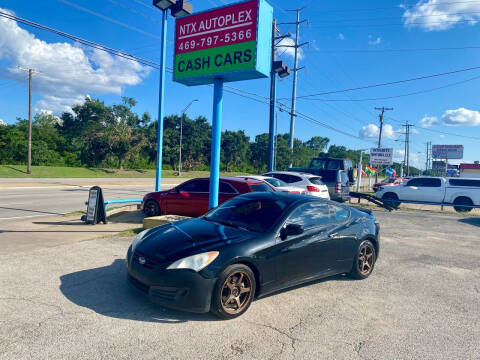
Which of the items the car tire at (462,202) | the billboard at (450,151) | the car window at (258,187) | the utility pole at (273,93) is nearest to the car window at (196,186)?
the car window at (258,187)

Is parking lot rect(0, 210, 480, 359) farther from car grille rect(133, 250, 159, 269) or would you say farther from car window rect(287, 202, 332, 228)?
car window rect(287, 202, 332, 228)

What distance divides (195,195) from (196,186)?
1.06 ft

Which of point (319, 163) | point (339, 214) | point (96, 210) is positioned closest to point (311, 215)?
point (339, 214)

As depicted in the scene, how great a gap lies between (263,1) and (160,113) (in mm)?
6580

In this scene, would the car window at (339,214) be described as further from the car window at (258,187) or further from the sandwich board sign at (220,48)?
the car window at (258,187)

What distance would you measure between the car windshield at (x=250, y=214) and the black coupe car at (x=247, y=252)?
14mm

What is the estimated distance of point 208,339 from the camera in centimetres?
339

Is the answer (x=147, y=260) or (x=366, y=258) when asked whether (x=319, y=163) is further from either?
(x=147, y=260)

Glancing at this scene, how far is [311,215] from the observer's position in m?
4.95

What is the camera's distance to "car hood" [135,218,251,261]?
392cm

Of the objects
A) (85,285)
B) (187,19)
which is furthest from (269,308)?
(187,19)

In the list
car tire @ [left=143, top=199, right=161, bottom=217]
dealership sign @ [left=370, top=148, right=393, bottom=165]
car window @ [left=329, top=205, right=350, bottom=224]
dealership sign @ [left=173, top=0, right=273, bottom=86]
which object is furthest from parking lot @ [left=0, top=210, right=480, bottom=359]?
dealership sign @ [left=370, top=148, right=393, bottom=165]

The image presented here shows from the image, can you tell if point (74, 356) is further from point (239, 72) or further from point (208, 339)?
point (239, 72)

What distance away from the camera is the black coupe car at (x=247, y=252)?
12.2 ft
